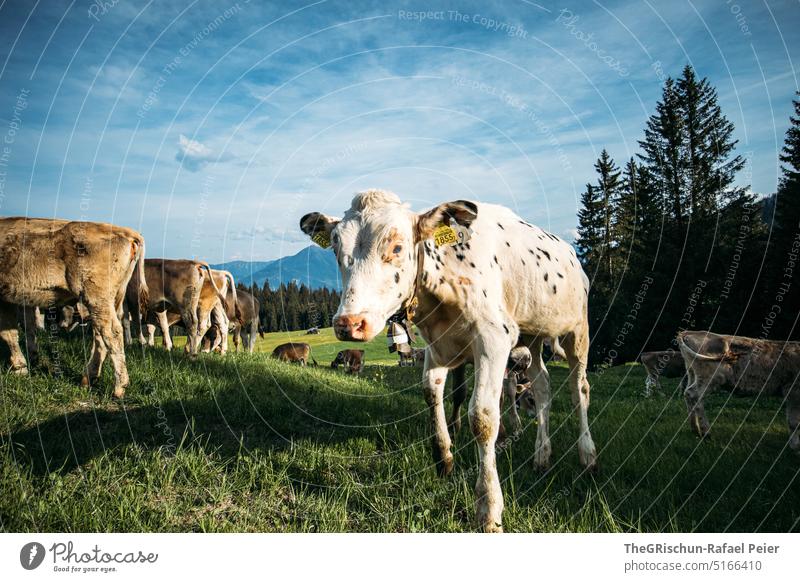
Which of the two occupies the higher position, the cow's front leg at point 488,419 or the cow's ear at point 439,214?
the cow's ear at point 439,214

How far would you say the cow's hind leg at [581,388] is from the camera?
4.74 metres

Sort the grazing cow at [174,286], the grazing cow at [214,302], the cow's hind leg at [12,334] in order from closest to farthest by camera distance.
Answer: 1. the cow's hind leg at [12,334]
2. the grazing cow at [174,286]
3. the grazing cow at [214,302]

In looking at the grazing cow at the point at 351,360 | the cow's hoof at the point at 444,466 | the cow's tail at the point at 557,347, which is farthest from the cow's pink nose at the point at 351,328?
the grazing cow at the point at 351,360

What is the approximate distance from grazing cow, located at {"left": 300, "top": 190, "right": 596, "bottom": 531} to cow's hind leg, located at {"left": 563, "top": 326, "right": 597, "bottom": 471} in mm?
23

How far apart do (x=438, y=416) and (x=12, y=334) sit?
20.5 feet

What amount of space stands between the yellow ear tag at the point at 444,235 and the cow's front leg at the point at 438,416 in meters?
1.20

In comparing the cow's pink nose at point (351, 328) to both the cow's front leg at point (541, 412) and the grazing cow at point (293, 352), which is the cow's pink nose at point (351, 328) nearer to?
the cow's front leg at point (541, 412)

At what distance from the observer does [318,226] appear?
12.7ft

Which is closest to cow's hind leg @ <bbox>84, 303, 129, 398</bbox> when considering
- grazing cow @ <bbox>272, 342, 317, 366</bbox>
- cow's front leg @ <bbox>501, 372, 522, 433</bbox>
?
cow's front leg @ <bbox>501, 372, 522, 433</bbox>

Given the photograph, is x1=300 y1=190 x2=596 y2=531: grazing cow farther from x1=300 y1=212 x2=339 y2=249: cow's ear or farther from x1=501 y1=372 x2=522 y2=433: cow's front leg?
x1=501 y1=372 x2=522 y2=433: cow's front leg

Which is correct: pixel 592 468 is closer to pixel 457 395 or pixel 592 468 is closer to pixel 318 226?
pixel 457 395

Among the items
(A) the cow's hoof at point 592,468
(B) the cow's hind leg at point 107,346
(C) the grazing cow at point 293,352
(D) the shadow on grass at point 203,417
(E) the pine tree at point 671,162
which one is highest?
(E) the pine tree at point 671,162

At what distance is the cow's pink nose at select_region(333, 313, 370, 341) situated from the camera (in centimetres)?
266
